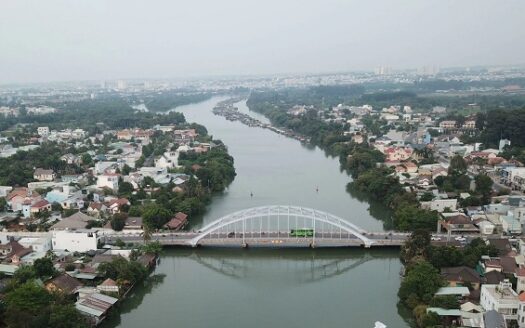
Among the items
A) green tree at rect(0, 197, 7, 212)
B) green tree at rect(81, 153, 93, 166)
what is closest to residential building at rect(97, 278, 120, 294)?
green tree at rect(0, 197, 7, 212)

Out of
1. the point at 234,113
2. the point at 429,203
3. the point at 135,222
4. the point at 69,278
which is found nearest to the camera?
the point at 69,278

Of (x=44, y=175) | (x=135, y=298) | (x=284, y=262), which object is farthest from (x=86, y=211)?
(x=284, y=262)

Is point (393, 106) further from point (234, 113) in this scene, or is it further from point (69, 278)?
point (69, 278)

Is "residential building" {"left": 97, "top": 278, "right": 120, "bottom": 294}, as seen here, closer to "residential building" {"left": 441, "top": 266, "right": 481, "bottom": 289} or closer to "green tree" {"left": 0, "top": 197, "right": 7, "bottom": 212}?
"residential building" {"left": 441, "top": 266, "right": 481, "bottom": 289}

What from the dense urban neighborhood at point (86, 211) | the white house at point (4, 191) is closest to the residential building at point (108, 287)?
the dense urban neighborhood at point (86, 211)

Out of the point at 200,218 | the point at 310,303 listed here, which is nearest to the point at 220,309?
the point at 310,303

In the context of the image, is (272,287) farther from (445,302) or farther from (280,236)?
(445,302)

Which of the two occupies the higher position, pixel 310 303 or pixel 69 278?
pixel 69 278
